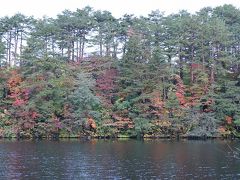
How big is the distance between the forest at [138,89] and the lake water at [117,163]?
1459 cm

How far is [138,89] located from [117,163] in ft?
92.3

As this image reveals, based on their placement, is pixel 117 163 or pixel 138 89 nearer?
pixel 117 163

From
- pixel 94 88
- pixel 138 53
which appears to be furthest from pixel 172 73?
pixel 94 88

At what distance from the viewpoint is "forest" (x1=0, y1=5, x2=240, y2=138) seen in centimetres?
6031

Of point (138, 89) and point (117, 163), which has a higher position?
point (138, 89)

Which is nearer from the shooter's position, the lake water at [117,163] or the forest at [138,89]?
the lake water at [117,163]

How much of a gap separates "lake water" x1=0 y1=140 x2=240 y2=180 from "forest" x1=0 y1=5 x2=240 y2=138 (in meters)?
14.6

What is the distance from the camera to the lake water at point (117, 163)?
2936 centimetres

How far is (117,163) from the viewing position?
3484cm

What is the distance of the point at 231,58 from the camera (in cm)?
6341

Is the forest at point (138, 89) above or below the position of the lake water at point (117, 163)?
above

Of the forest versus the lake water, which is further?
the forest

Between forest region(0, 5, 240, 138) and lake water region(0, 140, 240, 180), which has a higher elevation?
forest region(0, 5, 240, 138)

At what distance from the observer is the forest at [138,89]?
60.3 metres
